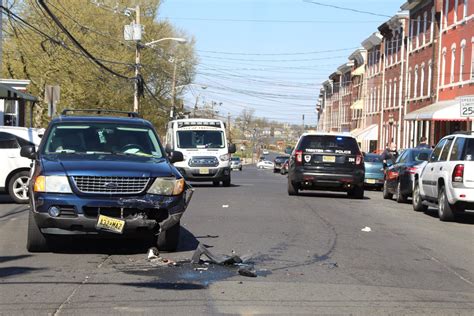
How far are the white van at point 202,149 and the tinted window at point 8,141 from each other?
27.6 ft

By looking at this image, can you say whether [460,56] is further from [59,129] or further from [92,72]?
[59,129]

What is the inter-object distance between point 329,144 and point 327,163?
0.56 metres

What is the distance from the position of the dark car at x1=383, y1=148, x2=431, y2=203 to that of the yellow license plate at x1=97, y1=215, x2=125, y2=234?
11670mm

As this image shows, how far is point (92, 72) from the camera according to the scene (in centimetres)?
4050

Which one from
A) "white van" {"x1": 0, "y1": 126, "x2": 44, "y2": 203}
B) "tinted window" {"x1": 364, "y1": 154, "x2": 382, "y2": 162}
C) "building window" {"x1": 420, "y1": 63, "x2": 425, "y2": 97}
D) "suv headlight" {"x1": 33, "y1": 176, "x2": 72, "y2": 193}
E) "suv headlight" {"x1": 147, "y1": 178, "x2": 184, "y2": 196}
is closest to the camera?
"suv headlight" {"x1": 33, "y1": 176, "x2": 72, "y2": 193}

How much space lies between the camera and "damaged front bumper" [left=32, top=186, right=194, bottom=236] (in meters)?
8.71

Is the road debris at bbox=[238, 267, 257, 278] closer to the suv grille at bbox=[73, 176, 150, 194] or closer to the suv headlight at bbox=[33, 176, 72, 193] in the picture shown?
the suv grille at bbox=[73, 176, 150, 194]

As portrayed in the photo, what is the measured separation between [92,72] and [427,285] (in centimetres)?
3445

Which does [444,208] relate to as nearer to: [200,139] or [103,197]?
[103,197]

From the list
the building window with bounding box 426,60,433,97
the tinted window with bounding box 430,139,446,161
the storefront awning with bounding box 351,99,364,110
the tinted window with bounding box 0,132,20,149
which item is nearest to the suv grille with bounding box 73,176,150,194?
the tinted window with bounding box 0,132,20,149

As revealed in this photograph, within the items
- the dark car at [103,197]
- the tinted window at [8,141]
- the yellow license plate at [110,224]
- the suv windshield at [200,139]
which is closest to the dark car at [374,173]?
the suv windshield at [200,139]

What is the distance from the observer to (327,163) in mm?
19938

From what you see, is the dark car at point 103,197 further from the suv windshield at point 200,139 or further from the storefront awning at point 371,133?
the storefront awning at point 371,133

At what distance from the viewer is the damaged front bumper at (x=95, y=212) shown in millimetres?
8711
